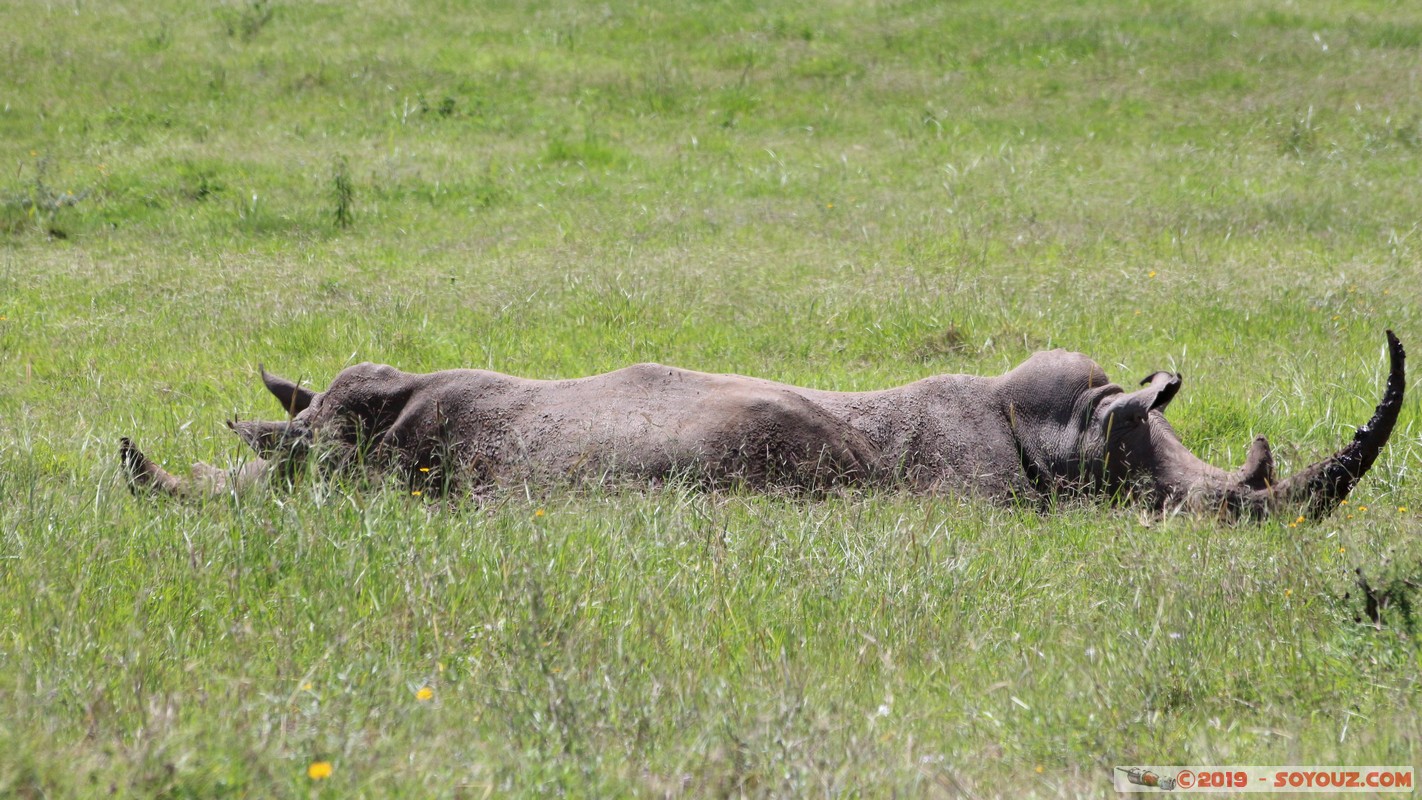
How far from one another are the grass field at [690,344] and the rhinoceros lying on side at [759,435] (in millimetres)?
277

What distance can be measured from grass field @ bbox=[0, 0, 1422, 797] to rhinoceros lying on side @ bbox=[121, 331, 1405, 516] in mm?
277

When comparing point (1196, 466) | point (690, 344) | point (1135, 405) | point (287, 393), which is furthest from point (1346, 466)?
point (690, 344)

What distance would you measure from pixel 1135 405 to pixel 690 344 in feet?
13.3

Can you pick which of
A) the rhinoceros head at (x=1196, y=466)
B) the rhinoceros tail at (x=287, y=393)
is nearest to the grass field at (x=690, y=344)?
the rhinoceros head at (x=1196, y=466)

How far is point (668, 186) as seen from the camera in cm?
1525

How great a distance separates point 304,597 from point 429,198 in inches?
435

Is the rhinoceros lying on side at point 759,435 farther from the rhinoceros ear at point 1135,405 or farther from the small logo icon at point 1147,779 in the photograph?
the small logo icon at point 1147,779

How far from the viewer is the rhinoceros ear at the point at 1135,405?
20.0 ft

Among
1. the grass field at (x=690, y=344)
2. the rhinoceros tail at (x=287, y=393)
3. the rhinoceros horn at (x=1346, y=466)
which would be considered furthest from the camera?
the rhinoceros tail at (x=287, y=393)

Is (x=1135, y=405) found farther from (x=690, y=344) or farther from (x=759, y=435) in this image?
(x=690, y=344)

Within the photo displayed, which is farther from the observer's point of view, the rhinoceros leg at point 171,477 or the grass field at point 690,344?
the rhinoceros leg at point 171,477

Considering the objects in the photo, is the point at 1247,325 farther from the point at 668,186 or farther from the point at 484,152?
the point at 484,152

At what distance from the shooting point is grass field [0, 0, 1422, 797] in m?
3.50

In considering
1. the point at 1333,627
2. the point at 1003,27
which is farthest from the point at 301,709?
the point at 1003,27
